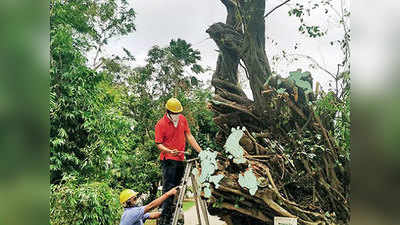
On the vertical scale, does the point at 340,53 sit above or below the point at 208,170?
above

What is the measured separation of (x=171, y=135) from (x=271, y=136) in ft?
2.77

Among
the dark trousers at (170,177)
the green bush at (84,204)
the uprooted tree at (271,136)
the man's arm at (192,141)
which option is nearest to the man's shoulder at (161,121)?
the man's arm at (192,141)

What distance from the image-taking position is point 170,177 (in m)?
3.61

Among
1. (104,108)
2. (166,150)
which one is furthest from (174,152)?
(104,108)

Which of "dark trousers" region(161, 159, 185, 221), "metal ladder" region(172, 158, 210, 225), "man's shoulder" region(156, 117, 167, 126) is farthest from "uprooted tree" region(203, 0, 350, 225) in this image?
"man's shoulder" region(156, 117, 167, 126)

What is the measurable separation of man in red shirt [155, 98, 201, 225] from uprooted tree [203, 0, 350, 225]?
0.29 metres

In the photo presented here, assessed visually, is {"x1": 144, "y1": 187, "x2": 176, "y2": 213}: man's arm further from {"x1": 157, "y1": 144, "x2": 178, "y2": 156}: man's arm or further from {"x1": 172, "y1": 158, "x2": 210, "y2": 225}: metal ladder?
{"x1": 157, "y1": 144, "x2": 178, "y2": 156}: man's arm

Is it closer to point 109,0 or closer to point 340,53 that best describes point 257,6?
point 340,53

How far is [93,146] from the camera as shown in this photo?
3.93m

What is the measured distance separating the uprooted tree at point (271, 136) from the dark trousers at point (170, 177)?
30 cm

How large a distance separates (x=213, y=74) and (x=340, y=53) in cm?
105

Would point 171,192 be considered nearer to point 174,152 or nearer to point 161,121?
point 174,152

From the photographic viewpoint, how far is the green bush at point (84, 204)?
373 centimetres
